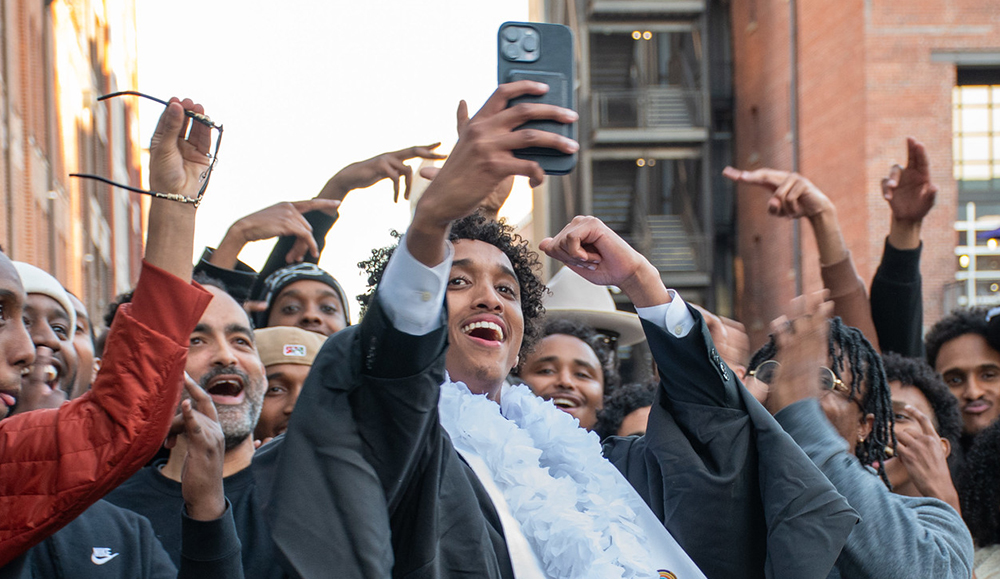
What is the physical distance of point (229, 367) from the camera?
12.2ft

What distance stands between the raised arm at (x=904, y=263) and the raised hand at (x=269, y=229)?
2.46m

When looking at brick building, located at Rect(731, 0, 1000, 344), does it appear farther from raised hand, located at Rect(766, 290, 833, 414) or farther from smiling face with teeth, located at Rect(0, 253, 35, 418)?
smiling face with teeth, located at Rect(0, 253, 35, 418)

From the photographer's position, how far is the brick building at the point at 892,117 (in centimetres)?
1723

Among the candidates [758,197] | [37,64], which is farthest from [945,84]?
[37,64]

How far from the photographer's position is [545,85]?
2.04 meters

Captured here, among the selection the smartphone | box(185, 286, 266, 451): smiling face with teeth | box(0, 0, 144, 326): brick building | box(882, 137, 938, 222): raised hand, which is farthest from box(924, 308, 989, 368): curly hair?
box(0, 0, 144, 326): brick building

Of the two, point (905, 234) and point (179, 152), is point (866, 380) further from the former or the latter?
point (179, 152)

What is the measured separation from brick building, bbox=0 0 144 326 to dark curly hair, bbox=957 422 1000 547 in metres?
10.1

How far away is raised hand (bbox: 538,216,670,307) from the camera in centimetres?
266

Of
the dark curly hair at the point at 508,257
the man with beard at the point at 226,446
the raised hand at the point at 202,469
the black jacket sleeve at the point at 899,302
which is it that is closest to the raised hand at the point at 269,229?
the man with beard at the point at 226,446

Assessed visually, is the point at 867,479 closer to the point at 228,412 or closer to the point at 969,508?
the point at 969,508

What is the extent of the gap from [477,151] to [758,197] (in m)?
20.5

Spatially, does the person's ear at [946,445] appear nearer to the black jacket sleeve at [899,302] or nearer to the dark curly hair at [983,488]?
the dark curly hair at [983,488]

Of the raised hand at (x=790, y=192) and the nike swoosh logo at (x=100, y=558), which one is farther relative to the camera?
the raised hand at (x=790, y=192)
